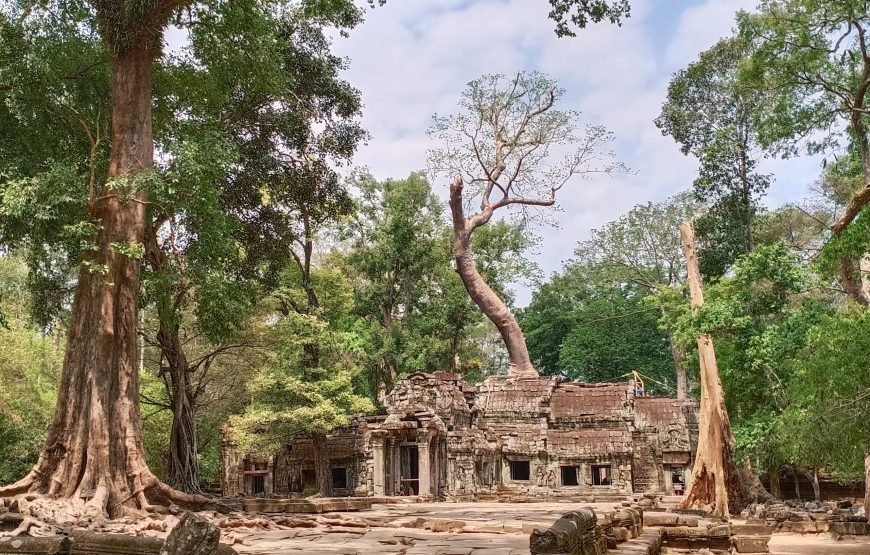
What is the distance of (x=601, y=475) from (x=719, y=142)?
1104cm

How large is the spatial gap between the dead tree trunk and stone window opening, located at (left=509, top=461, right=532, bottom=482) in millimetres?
7431

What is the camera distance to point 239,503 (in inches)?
523

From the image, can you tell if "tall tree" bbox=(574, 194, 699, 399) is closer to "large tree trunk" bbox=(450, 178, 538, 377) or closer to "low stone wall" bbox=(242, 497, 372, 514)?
"large tree trunk" bbox=(450, 178, 538, 377)

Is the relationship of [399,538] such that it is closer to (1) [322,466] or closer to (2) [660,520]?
(2) [660,520]

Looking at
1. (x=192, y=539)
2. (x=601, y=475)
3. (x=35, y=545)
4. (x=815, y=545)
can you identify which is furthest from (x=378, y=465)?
(x=192, y=539)

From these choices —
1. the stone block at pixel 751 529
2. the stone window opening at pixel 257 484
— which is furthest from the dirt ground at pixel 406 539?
the stone window opening at pixel 257 484

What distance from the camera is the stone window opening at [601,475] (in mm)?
24016

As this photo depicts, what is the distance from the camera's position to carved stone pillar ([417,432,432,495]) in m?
22.3

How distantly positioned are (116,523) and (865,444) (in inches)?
370

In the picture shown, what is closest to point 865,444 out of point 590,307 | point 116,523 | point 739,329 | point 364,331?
point 739,329

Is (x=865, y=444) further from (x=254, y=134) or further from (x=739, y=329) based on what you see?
(x=254, y=134)

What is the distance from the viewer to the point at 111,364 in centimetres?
1059

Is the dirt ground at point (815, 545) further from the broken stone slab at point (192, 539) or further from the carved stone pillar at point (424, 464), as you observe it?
the broken stone slab at point (192, 539)

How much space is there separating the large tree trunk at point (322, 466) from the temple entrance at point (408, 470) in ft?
10.3
